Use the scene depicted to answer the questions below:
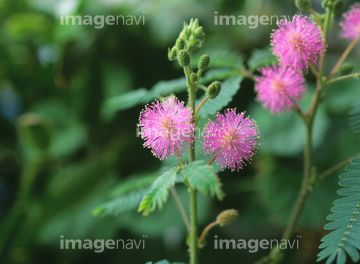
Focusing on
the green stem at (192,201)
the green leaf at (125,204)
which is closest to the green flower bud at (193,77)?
the green stem at (192,201)

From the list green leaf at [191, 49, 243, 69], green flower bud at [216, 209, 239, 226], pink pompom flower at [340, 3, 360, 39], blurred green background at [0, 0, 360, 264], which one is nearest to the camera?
green flower bud at [216, 209, 239, 226]

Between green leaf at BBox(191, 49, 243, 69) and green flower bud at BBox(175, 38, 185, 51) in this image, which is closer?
green flower bud at BBox(175, 38, 185, 51)

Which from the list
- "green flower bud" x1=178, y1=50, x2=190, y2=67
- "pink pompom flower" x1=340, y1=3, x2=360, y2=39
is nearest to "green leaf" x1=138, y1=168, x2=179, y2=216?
"green flower bud" x1=178, y1=50, x2=190, y2=67

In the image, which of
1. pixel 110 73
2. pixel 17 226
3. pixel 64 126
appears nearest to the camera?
pixel 17 226

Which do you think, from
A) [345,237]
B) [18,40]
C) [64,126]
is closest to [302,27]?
[345,237]

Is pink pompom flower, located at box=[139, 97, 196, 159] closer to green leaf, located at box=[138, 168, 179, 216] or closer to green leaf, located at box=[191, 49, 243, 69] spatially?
green leaf, located at box=[138, 168, 179, 216]

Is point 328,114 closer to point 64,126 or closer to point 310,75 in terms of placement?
point 310,75

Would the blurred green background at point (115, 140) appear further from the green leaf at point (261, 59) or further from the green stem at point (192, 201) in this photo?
the green stem at point (192, 201)
